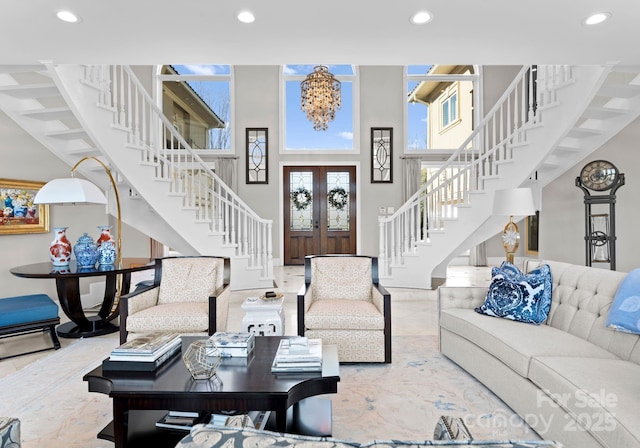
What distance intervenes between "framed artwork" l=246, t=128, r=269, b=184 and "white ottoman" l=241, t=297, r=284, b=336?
5.26m

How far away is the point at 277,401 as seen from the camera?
1577mm

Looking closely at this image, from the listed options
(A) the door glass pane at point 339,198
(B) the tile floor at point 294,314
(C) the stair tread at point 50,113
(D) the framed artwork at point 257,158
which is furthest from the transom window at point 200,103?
(C) the stair tread at point 50,113

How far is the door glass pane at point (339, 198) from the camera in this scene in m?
8.04

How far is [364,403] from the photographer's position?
7.48 ft

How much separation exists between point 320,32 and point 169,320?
99.8 inches

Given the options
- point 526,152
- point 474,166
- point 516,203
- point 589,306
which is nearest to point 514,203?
point 516,203

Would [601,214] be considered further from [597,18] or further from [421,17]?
[421,17]

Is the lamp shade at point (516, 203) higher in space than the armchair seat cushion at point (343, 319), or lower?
higher

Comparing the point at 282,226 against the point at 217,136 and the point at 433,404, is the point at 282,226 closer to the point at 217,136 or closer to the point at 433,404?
the point at 217,136

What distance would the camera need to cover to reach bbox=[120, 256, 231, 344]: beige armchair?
284cm

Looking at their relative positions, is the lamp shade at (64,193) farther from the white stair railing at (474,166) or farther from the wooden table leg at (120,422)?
the white stair railing at (474,166)

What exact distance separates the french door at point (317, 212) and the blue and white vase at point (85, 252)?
15.1 ft

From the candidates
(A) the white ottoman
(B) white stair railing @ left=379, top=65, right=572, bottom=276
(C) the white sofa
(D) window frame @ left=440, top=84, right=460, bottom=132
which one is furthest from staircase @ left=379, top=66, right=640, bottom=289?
(D) window frame @ left=440, top=84, right=460, bottom=132

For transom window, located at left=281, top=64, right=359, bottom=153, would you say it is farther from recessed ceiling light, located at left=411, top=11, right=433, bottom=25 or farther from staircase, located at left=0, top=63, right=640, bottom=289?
recessed ceiling light, located at left=411, top=11, right=433, bottom=25
